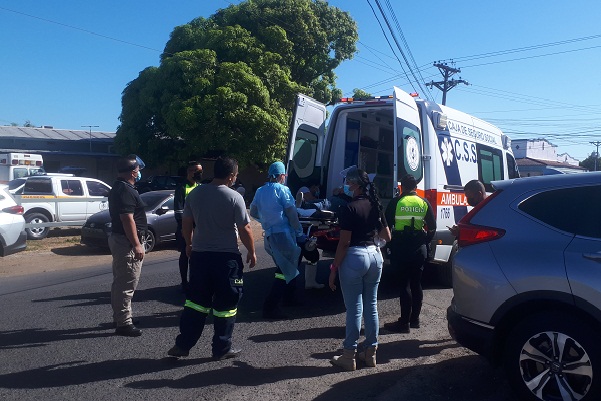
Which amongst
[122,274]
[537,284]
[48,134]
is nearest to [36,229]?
[122,274]

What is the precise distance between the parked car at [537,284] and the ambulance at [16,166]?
21006mm

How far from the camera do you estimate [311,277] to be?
8.41 m

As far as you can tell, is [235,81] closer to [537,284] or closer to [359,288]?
[359,288]

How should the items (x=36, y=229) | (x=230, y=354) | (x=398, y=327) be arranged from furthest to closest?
(x=36, y=229) < (x=398, y=327) < (x=230, y=354)

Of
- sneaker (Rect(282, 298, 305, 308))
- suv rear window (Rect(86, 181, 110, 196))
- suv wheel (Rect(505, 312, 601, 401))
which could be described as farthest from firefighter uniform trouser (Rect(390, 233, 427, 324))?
suv rear window (Rect(86, 181, 110, 196))

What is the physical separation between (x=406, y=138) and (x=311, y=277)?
93.1 inches

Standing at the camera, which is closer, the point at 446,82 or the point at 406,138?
the point at 406,138

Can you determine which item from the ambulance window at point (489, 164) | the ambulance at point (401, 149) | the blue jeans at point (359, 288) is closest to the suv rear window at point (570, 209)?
the blue jeans at point (359, 288)

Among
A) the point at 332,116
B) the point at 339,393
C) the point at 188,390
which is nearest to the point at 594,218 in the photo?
the point at 339,393

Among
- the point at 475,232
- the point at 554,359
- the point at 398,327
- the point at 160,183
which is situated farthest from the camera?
the point at 160,183

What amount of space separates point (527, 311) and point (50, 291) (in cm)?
684

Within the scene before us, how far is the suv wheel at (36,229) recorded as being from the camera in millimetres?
14477

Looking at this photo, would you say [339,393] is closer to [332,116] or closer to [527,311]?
[527,311]

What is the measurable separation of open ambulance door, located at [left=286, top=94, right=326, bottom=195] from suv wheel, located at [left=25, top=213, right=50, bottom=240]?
8.42 m
